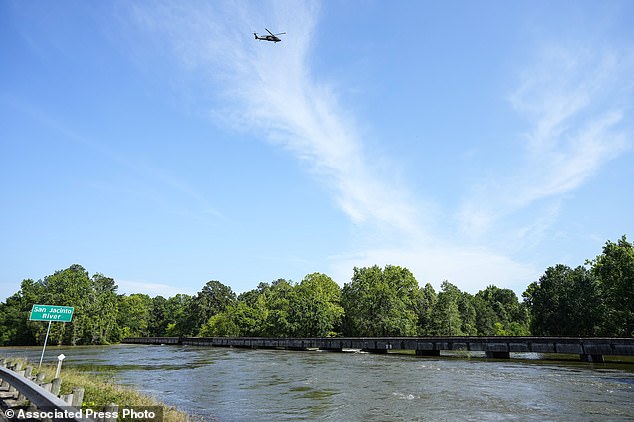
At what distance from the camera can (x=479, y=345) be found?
162 feet

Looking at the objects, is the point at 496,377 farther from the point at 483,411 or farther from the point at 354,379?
the point at 483,411

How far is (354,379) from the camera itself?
88.4 ft

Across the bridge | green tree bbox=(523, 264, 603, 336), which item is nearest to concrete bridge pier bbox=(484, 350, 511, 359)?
the bridge

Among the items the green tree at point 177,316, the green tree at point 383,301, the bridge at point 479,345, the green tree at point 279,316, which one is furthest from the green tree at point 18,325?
the green tree at point 383,301

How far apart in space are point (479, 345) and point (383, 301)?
1154 inches

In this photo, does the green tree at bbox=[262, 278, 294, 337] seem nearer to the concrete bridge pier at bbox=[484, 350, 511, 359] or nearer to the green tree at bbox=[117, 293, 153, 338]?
the concrete bridge pier at bbox=[484, 350, 511, 359]

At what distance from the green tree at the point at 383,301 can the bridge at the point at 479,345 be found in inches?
362

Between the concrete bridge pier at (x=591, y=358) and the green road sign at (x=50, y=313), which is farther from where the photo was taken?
the concrete bridge pier at (x=591, y=358)

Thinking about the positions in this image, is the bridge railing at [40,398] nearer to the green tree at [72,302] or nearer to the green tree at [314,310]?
the green tree at [314,310]

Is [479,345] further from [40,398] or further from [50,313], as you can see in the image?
[40,398]

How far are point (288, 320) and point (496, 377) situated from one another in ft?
A: 200

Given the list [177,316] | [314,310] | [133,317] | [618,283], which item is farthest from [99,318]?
[618,283]

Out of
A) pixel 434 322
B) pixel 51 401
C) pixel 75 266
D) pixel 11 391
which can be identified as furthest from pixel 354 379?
pixel 75 266

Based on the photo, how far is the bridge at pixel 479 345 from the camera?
127ft
